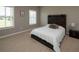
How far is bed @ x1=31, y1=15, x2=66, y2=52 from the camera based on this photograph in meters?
1.57

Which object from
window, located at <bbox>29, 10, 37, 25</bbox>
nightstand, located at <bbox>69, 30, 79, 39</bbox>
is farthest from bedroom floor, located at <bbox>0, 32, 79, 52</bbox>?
window, located at <bbox>29, 10, 37, 25</bbox>

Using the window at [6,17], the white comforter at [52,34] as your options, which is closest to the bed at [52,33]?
the white comforter at [52,34]

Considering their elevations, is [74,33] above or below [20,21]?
below

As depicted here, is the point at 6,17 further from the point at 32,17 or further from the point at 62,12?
the point at 62,12

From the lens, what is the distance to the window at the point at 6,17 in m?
1.45

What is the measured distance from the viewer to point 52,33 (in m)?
1.57

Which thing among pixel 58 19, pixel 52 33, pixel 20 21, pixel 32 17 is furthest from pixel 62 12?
pixel 20 21

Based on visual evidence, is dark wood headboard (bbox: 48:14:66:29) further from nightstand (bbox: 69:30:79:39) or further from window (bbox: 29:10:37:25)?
window (bbox: 29:10:37:25)

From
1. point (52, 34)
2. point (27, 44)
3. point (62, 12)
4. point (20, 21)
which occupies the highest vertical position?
point (62, 12)

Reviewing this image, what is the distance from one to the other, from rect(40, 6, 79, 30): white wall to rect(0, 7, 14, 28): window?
49 cm

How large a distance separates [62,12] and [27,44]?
32.2 inches
